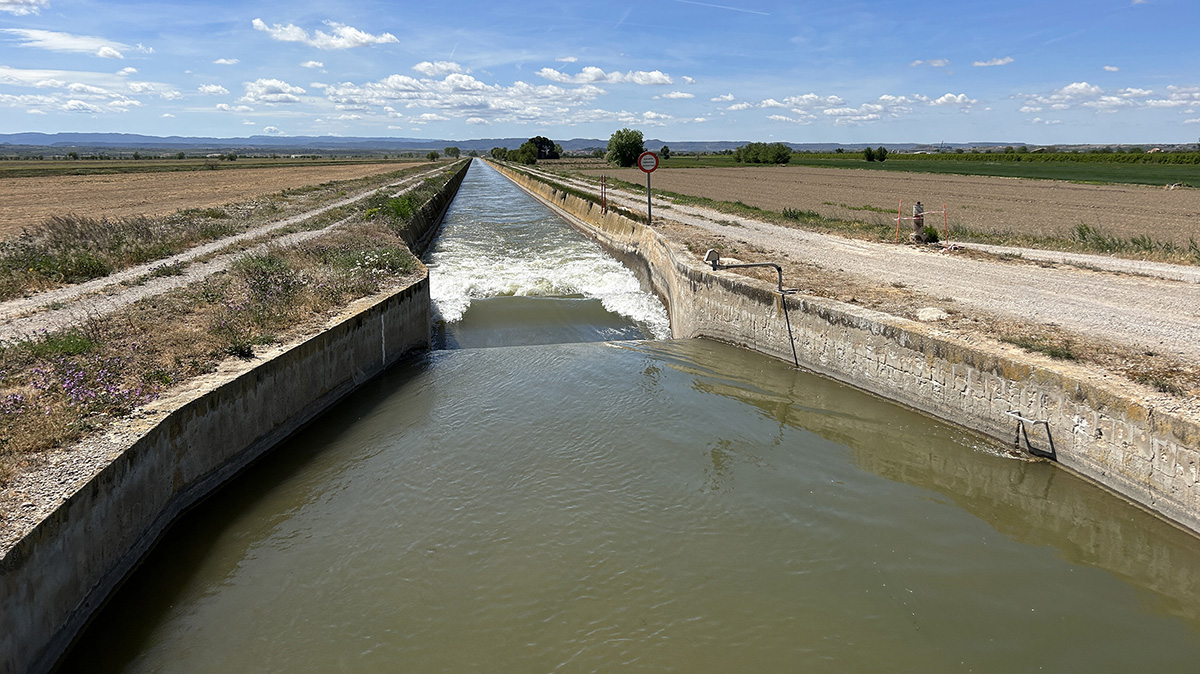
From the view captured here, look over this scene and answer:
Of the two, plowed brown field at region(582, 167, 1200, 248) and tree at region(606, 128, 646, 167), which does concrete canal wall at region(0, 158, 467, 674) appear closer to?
plowed brown field at region(582, 167, 1200, 248)

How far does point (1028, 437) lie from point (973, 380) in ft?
2.80

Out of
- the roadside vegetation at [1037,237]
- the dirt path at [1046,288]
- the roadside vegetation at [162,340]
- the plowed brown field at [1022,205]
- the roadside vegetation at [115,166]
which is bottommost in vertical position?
the roadside vegetation at [162,340]

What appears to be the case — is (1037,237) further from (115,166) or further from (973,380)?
(115,166)

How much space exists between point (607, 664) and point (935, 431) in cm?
547

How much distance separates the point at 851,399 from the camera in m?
9.25

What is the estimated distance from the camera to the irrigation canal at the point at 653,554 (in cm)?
479

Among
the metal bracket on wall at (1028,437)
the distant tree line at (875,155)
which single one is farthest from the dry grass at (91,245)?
the distant tree line at (875,155)

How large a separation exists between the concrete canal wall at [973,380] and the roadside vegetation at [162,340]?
21.9ft

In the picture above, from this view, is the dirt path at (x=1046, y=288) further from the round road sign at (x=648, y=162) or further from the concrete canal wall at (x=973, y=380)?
the round road sign at (x=648, y=162)

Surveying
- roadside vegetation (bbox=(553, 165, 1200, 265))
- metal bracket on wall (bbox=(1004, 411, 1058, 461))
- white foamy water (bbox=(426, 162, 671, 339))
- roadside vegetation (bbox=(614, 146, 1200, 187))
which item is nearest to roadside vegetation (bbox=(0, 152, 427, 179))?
white foamy water (bbox=(426, 162, 671, 339))

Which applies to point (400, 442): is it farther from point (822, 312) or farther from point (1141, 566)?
point (1141, 566)

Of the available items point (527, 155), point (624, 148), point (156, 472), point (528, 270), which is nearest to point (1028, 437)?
point (156, 472)

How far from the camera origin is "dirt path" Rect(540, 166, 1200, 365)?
8180 millimetres

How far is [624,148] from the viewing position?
327ft
